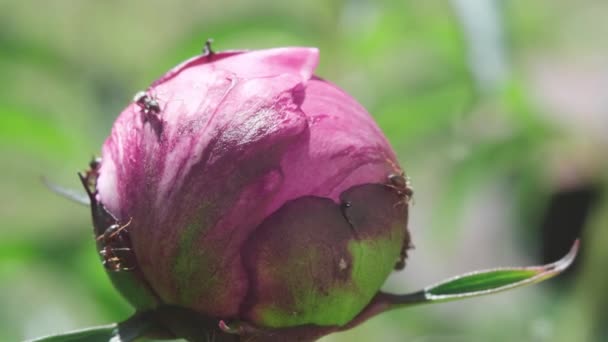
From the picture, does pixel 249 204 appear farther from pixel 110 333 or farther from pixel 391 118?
pixel 391 118

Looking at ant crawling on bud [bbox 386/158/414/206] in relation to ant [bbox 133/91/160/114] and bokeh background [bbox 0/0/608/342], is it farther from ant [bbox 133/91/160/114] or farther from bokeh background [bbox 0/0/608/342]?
bokeh background [bbox 0/0/608/342]

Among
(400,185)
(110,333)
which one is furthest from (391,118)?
(110,333)

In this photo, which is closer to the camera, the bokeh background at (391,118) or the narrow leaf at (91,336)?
the narrow leaf at (91,336)

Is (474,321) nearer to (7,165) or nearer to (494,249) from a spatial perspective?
(494,249)

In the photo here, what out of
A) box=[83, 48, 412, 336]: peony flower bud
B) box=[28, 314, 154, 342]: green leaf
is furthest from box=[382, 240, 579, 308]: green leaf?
box=[28, 314, 154, 342]: green leaf

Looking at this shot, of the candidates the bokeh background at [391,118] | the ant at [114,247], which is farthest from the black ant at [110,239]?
the bokeh background at [391,118]

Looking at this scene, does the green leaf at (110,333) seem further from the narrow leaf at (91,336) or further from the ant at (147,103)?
the ant at (147,103)

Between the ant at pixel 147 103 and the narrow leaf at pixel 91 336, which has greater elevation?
the ant at pixel 147 103

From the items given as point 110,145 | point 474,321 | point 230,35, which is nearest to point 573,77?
point 474,321
